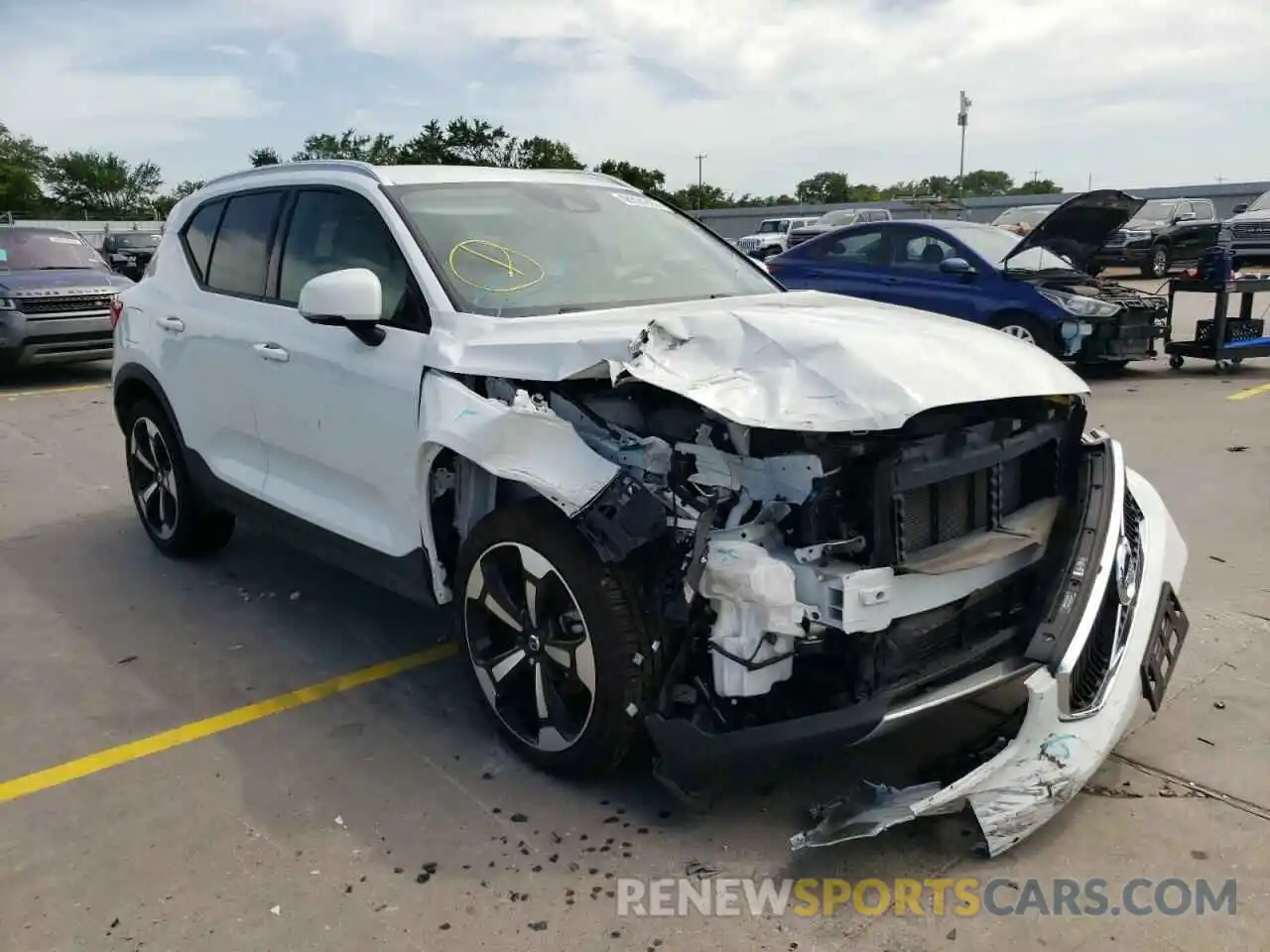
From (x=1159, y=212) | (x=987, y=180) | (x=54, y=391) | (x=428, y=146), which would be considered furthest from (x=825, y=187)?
(x=54, y=391)

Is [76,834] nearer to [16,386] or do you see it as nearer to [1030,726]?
[1030,726]

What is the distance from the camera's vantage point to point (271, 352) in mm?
4242

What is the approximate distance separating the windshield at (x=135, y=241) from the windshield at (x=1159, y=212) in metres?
25.1

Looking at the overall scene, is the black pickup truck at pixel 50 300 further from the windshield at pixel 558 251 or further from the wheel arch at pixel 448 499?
the wheel arch at pixel 448 499

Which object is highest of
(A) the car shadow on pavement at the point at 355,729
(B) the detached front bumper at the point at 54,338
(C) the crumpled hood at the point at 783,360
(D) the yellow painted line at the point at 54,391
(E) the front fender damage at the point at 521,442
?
(C) the crumpled hood at the point at 783,360

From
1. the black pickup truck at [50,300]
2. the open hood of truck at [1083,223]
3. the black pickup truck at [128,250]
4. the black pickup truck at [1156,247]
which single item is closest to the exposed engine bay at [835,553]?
the open hood of truck at [1083,223]

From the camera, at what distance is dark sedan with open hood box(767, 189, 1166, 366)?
9930mm

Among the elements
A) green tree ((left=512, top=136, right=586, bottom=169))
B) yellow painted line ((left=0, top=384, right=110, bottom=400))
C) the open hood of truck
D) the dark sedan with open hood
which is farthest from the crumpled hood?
green tree ((left=512, top=136, right=586, bottom=169))

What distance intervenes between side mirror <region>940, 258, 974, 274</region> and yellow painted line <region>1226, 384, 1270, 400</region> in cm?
259

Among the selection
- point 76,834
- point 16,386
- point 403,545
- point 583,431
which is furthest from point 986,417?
point 16,386

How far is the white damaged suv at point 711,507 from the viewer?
2.71 metres

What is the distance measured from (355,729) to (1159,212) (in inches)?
1077

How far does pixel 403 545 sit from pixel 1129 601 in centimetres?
234

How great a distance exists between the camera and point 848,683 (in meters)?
2.78
